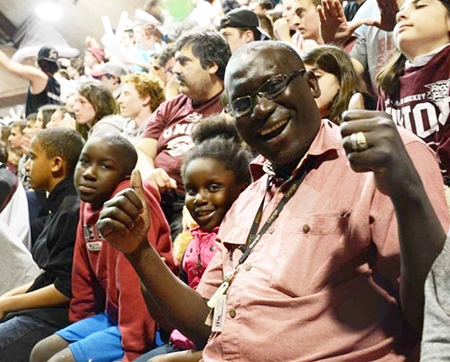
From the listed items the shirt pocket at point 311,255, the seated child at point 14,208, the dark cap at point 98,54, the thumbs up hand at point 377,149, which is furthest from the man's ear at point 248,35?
the dark cap at point 98,54

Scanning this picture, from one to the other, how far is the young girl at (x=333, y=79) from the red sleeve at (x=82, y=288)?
122 cm

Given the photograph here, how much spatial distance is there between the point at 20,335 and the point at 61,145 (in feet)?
3.27

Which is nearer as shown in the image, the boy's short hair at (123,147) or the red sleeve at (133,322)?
the red sleeve at (133,322)

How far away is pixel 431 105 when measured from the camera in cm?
242

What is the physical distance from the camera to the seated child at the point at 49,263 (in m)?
3.33

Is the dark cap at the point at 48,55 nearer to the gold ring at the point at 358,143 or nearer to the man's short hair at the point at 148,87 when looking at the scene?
the man's short hair at the point at 148,87

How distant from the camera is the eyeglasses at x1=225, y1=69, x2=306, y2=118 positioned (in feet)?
5.92

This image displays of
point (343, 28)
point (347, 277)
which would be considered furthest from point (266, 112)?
point (343, 28)

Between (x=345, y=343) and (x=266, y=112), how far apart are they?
0.57 m

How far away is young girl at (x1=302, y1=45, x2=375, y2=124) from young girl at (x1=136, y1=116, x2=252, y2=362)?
0.35 metres

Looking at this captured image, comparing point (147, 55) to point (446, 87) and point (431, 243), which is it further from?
point (431, 243)

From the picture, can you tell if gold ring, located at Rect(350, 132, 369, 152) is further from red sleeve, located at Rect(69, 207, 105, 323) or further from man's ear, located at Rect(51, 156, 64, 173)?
man's ear, located at Rect(51, 156, 64, 173)

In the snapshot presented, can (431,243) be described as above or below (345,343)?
above

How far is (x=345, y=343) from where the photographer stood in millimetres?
1603
